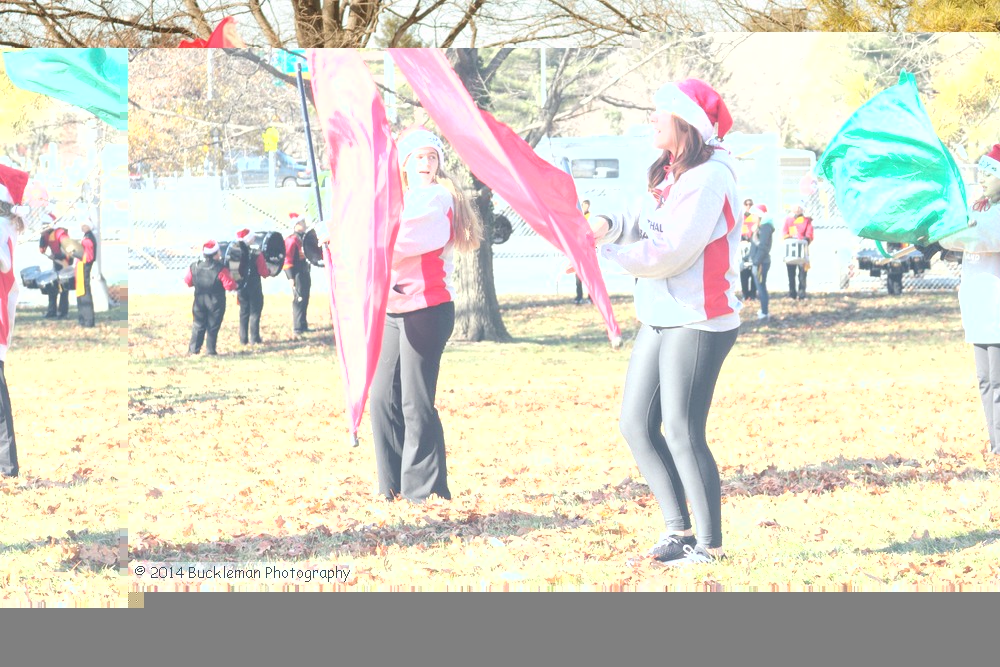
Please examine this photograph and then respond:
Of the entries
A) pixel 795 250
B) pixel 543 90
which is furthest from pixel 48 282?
pixel 795 250

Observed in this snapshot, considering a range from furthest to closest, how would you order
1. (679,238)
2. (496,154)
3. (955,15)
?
(955,15), (496,154), (679,238)

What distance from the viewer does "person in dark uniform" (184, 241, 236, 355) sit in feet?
19.4

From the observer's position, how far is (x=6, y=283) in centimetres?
604

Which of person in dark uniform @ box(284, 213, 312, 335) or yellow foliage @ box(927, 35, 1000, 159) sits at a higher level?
yellow foliage @ box(927, 35, 1000, 159)

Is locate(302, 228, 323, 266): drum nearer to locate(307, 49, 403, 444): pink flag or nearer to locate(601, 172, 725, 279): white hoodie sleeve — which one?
locate(307, 49, 403, 444): pink flag

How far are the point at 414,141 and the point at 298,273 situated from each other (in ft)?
2.50

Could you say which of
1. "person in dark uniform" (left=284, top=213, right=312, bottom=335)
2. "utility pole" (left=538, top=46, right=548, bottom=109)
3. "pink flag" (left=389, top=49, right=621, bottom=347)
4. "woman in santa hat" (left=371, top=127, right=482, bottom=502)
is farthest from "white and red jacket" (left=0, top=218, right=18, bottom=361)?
"utility pole" (left=538, top=46, right=548, bottom=109)

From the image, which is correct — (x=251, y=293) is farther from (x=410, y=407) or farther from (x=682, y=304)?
(x=682, y=304)

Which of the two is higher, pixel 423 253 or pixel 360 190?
pixel 360 190

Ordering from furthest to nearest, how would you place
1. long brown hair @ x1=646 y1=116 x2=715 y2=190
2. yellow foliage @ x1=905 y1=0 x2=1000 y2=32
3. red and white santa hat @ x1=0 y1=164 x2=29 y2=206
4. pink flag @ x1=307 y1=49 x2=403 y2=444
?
yellow foliage @ x1=905 y1=0 x2=1000 y2=32, red and white santa hat @ x1=0 y1=164 x2=29 y2=206, pink flag @ x1=307 y1=49 x2=403 y2=444, long brown hair @ x1=646 y1=116 x2=715 y2=190

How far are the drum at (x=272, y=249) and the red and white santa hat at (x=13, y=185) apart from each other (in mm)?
1023

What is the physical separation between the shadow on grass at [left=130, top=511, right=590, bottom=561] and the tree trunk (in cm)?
79

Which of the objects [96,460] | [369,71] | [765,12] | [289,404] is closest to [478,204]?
[369,71]
